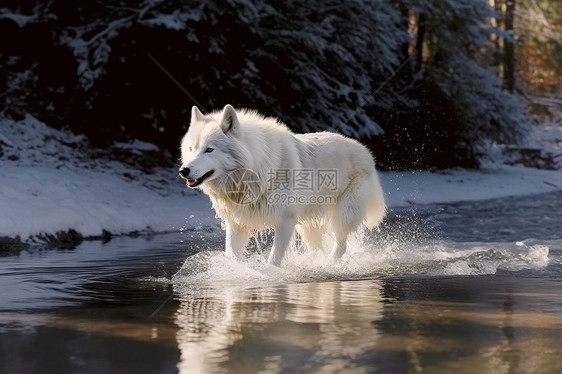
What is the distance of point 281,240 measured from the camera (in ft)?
25.7

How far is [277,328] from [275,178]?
2.92 metres

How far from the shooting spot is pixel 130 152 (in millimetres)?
17969

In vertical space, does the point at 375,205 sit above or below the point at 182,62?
below

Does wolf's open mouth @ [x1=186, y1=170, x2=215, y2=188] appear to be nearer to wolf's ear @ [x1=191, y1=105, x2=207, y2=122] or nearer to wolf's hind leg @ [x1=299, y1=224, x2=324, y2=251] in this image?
wolf's ear @ [x1=191, y1=105, x2=207, y2=122]

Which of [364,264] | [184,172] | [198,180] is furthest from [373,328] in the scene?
[364,264]

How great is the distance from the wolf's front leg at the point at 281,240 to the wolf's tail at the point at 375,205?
167 cm

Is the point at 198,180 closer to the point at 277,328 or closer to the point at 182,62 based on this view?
the point at 277,328

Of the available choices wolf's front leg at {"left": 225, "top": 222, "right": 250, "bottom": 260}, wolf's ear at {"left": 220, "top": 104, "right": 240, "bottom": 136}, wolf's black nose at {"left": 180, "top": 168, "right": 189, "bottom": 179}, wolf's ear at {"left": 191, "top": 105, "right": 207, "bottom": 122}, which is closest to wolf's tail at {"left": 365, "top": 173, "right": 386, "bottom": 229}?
wolf's front leg at {"left": 225, "top": 222, "right": 250, "bottom": 260}

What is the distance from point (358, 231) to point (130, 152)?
31.8 ft

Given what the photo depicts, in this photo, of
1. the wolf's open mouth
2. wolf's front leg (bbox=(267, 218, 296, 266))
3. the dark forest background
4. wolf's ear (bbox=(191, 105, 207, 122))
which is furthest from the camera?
the dark forest background

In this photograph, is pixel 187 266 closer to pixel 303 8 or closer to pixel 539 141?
pixel 303 8

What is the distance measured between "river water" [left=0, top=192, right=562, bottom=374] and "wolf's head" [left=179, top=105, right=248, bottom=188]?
950 millimetres

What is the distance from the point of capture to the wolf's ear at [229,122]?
7.30 metres

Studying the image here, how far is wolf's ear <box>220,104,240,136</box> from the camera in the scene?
287 inches
